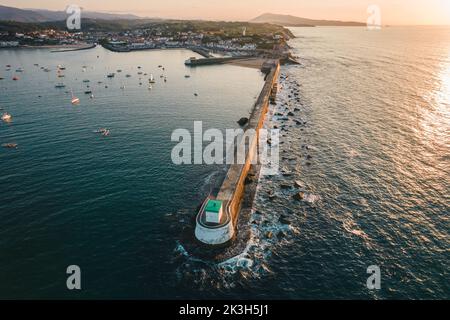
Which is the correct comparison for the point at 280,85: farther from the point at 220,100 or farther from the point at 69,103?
the point at 69,103

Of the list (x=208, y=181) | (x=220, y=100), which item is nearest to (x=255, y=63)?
(x=220, y=100)

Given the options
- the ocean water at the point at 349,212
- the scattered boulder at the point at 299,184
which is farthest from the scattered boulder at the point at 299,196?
the scattered boulder at the point at 299,184

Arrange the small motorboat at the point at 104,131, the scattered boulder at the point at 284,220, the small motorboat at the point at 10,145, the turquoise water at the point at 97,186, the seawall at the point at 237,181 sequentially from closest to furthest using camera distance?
1. the turquoise water at the point at 97,186
2. the scattered boulder at the point at 284,220
3. the seawall at the point at 237,181
4. the small motorboat at the point at 10,145
5. the small motorboat at the point at 104,131

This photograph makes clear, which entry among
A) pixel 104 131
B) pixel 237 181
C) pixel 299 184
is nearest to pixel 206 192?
pixel 237 181

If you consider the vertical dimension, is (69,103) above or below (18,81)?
below

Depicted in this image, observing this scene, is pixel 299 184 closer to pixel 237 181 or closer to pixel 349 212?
pixel 349 212

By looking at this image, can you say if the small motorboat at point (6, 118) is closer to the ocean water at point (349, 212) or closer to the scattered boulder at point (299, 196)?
the ocean water at point (349, 212)

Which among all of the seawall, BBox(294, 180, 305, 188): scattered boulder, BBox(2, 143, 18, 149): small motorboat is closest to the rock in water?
the seawall
